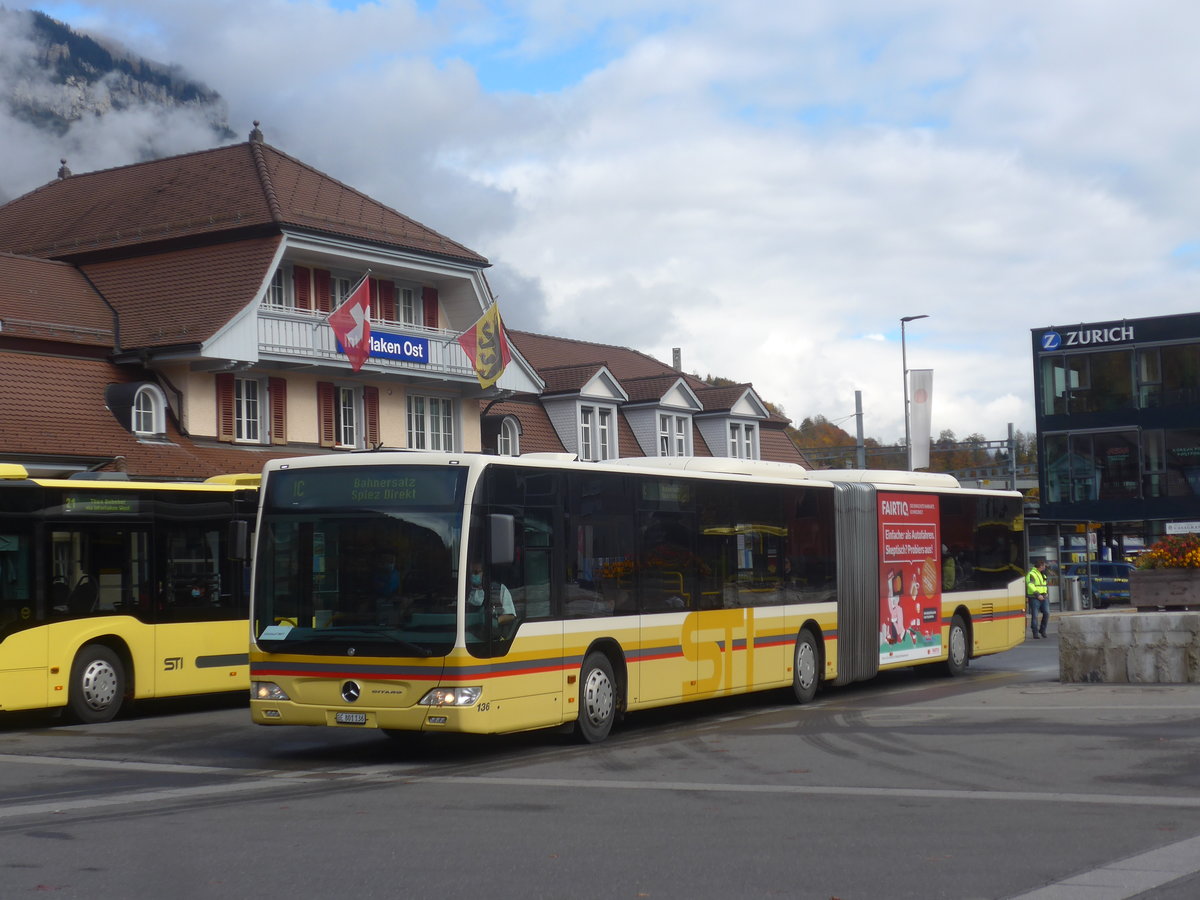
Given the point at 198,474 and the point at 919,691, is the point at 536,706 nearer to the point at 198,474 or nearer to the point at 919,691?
the point at 919,691

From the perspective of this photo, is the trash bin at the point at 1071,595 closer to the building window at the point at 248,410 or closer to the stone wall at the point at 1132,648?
the building window at the point at 248,410

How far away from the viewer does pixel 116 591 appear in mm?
18797

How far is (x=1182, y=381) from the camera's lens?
6238 cm

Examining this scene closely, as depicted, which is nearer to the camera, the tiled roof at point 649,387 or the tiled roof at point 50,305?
the tiled roof at point 50,305

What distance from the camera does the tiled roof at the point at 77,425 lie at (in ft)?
96.9

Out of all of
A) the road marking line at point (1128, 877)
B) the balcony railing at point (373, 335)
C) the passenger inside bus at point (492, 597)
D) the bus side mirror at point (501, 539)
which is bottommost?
the road marking line at point (1128, 877)

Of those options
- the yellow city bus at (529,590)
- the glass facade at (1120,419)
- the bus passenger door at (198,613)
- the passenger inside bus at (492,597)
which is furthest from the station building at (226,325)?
the glass facade at (1120,419)

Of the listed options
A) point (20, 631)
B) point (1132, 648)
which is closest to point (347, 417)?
point (20, 631)

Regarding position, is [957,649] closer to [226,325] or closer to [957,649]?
[957,649]

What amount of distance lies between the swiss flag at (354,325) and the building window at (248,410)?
2264 millimetres

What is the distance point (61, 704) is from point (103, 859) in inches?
380

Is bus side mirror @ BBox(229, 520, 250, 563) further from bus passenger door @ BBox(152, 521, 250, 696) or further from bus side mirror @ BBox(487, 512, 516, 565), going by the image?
bus passenger door @ BBox(152, 521, 250, 696)

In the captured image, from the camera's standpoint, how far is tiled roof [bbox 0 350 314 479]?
29.5m

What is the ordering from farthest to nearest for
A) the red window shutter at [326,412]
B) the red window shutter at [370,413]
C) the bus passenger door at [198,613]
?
1. the red window shutter at [370,413]
2. the red window shutter at [326,412]
3. the bus passenger door at [198,613]
